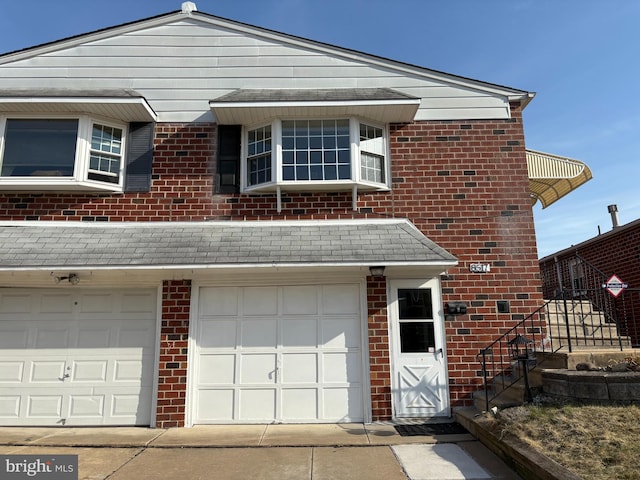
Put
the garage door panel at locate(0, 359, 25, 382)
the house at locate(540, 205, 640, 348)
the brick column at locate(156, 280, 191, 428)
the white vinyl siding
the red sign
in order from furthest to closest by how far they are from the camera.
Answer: the house at locate(540, 205, 640, 348) → the white vinyl siding → the garage door panel at locate(0, 359, 25, 382) → the brick column at locate(156, 280, 191, 428) → the red sign

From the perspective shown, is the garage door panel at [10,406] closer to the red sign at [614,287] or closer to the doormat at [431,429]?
the doormat at [431,429]

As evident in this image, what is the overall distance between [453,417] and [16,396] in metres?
7.54

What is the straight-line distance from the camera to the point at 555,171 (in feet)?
33.3

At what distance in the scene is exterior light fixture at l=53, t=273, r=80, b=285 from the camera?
303 inches

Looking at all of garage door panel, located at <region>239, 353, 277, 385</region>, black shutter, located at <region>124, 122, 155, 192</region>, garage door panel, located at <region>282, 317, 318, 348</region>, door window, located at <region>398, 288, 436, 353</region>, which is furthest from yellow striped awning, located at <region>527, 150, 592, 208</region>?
black shutter, located at <region>124, 122, 155, 192</region>

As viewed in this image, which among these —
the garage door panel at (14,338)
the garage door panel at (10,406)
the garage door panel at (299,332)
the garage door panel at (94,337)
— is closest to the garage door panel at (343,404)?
the garage door panel at (299,332)

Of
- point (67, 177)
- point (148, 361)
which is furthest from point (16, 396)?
point (67, 177)

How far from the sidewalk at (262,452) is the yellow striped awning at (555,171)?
21.3 ft

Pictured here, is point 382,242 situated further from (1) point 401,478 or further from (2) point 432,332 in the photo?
(1) point 401,478

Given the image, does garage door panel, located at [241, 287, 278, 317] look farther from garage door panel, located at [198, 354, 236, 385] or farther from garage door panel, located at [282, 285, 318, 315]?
garage door panel, located at [198, 354, 236, 385]

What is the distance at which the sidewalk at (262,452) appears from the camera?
203 inches

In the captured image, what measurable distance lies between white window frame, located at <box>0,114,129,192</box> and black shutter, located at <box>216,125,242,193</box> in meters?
1.89

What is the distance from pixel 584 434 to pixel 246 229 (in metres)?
5.92

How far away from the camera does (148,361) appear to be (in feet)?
25.1
